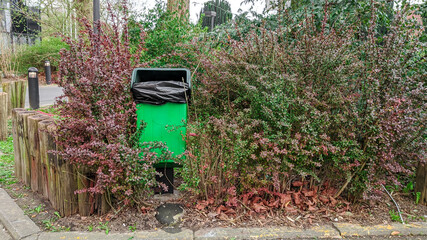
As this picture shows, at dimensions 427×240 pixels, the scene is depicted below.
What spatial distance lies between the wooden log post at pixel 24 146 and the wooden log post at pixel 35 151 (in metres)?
0.11

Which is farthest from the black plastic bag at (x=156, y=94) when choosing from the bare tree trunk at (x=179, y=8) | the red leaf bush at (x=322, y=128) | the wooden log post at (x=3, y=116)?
the wooden log post at (x=3, y=116)

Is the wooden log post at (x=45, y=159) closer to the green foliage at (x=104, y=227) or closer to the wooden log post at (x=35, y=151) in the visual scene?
the wooden log post at (x=35, y=151)

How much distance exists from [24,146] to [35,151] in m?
0.40

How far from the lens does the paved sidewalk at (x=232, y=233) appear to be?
280 centimetres

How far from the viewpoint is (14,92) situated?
7.05m

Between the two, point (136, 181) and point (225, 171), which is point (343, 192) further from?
point (136, 181)

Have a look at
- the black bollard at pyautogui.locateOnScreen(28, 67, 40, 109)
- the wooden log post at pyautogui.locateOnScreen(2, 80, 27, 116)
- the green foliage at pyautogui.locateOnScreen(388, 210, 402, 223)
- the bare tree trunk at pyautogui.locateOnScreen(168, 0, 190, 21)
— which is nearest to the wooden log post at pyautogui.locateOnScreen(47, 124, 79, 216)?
the green foliage at pyautogui.locateOnScreen(388, 210, 402, 223)

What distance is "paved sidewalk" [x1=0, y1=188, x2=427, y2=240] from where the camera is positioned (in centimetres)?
280

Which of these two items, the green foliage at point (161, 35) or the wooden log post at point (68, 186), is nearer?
the wooden log post at point (68, 186)

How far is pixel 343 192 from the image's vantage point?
3.58m

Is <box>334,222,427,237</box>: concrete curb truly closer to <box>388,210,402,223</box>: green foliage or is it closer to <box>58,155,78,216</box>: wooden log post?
<box>388,210,402,223</box>: green foliage

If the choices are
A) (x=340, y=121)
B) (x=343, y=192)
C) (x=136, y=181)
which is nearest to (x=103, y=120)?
(x=136, y=181)

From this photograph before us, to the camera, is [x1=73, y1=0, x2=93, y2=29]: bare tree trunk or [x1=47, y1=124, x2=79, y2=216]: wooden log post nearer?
[x1=47, y1=124, x2=79, y2=216]: wooden log post

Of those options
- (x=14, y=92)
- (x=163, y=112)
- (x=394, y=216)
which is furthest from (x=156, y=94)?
(x=14, y=92)
